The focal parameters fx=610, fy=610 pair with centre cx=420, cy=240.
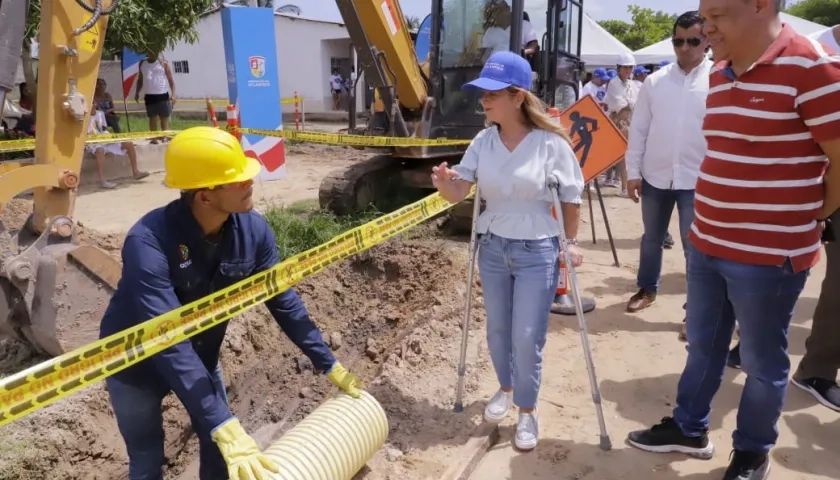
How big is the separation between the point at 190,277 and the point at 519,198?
1557 millimetres

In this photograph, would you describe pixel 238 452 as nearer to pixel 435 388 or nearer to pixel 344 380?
pixel 344 380

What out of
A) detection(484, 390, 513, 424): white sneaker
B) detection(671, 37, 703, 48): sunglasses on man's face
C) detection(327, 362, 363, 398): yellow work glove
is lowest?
detection(484, 390, 513, 424): white sneaker

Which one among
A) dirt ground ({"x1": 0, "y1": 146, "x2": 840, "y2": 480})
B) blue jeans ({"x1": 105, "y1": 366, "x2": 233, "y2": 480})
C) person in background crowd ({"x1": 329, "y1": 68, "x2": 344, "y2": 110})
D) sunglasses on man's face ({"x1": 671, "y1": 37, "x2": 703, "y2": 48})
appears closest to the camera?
blue jeans ({"x1": 105, "y1": 366, "x2": 233, "y2": 480})

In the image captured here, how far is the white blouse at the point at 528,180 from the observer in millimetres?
2959

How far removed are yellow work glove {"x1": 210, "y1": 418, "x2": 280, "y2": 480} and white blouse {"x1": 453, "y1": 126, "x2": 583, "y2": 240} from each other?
1532 millimetres

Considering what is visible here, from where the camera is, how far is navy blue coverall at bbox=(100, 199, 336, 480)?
222 cm

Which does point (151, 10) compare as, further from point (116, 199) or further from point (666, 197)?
point (666, 197)

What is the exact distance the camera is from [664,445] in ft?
10.5

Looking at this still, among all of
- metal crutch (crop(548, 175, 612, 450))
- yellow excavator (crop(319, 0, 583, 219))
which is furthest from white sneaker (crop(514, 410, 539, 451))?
yellow excavator (crop(319, 0, 583, 219))

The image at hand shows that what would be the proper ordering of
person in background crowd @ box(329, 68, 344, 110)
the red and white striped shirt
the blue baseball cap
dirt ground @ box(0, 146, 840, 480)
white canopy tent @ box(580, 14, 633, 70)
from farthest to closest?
1. person in background crowd @ box(329, 68, 344, 110)
2. white canopy tent @ box(580, 14, 633, 70)
3. dirt ground @ box(0, 146, 840, 480)
4. the blue baseball cap
5. the red and white striped shirt

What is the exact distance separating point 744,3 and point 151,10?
11.2 meters

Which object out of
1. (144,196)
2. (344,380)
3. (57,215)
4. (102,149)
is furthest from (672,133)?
(102,149)

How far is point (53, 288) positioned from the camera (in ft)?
12.7

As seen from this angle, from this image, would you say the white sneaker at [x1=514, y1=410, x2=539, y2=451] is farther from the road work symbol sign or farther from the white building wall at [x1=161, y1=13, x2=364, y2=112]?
the white building wall at [x1=161, y1=13, x2=364, y2=112]
